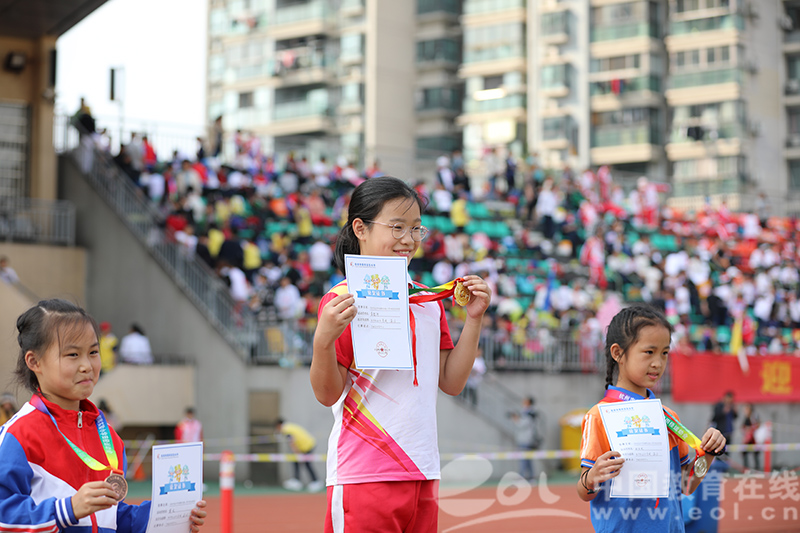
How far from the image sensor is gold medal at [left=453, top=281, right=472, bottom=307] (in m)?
4.28

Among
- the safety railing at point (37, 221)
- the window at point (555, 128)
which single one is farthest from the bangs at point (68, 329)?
the window at point (555, 128)

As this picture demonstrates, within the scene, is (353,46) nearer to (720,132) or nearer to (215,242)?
(720,132)

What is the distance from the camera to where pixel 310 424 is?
19.4 meters

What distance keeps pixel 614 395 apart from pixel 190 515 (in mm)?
2036

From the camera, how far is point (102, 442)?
13.7 ft

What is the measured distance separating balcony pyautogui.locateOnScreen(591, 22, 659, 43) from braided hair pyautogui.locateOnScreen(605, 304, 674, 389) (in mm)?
49452

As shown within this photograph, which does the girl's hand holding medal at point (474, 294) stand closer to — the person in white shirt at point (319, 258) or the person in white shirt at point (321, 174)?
the person in white shirt at point (319, 258)

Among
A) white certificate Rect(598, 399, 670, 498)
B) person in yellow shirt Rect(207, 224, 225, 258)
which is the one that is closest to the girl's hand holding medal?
white certificate Rect(598, 399, 670, 498)

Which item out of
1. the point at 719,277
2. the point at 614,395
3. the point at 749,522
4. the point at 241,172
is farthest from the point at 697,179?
the point at 614,395

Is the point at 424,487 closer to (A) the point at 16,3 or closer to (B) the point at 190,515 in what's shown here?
(B) the point at 190,515

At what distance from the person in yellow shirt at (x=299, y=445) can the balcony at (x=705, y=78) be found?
36.9m

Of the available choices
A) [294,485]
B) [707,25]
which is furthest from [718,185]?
[294,485]

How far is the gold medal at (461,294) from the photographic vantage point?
428 cm

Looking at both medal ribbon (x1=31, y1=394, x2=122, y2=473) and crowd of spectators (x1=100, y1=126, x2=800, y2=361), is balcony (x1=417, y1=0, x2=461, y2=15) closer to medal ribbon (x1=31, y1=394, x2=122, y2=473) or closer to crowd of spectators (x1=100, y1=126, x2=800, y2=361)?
crowd of spectators (x1=100, y1=126, x2=800, y2=361)
